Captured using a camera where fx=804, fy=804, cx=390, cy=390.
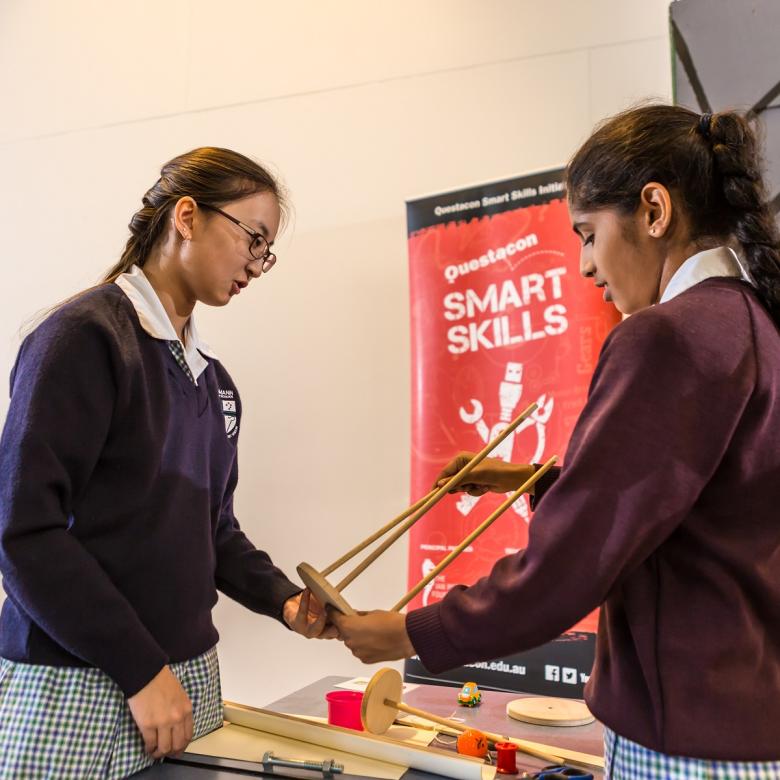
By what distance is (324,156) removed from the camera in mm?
2902

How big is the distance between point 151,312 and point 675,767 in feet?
3.13

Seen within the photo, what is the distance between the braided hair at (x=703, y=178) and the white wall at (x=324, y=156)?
5.39ft

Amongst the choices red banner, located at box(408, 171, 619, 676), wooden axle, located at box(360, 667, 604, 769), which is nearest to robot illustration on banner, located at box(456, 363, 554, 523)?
red banner, located at box(408, 171, 619, 676)

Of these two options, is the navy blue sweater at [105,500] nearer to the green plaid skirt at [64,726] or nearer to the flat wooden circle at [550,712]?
the green plaid skirt at [64,726]

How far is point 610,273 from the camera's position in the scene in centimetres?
99

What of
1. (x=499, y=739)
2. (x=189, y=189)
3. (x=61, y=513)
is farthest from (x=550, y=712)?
(x=189, y=189)

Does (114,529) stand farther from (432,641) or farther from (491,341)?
(491,341)

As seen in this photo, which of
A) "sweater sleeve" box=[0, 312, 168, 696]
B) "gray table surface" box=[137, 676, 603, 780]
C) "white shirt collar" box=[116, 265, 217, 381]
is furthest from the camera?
"white shirt collar" box=[116, 265, 217, 381]

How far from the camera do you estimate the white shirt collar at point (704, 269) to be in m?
0.90

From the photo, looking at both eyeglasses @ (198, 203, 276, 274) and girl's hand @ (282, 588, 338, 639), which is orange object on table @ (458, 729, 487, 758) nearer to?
girl's hand @ (282, 588, 338, 639)

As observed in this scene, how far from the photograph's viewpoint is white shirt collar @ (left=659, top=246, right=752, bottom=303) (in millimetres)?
905

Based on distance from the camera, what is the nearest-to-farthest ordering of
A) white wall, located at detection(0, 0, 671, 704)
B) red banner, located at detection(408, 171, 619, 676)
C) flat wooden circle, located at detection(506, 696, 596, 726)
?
flat wooden circle, located at detection(506, 696, 596, 726) → red banner, located at detection(408, 171, 619, 676) → white wall, located at detection(0, 0, 671, 704)

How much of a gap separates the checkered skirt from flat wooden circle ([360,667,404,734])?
0.51 m

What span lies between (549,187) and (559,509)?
5.24 feet
